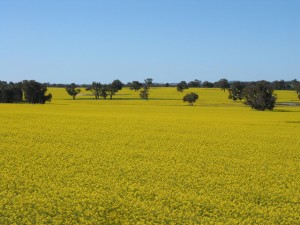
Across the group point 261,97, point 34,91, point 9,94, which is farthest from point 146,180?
point 9,94

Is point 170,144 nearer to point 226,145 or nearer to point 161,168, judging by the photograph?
point 226,145

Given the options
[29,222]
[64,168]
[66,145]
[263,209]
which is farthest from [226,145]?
[29,222]

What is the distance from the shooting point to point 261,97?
6656cm

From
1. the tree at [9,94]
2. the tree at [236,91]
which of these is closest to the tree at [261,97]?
the tree at [236,91]

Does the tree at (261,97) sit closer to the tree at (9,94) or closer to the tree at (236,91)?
the tree at (236,91)

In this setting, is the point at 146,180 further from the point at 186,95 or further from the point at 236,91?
the point at 236,91

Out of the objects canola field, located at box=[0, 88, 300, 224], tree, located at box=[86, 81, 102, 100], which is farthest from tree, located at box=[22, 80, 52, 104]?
canola field, located at box=[0, 88, 300, 224]

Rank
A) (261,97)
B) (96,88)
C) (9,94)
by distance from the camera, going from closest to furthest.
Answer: (261,97), (9,94), (96,88)

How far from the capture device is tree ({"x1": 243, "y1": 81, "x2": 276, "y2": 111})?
66.3 m

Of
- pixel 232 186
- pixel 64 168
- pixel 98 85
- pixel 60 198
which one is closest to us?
pixel 60 198

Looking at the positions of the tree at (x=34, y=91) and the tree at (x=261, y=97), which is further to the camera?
the tree at (x=34, y=91)

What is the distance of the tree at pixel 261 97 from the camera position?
66312 mm

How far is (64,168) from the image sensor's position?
1533cm

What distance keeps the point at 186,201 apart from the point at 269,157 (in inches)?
337
